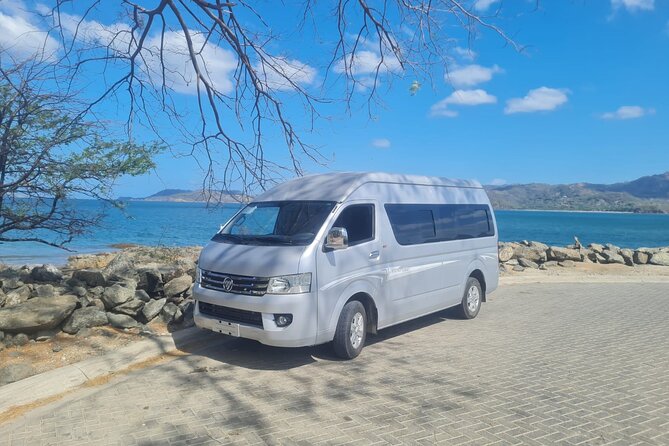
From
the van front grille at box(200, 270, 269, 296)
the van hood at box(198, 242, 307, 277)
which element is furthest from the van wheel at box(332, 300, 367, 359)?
the van front grille at box(200, 270, 269, 296)

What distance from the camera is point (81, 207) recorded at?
312 inches

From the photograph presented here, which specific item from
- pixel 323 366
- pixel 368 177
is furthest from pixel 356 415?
pixel 368 177

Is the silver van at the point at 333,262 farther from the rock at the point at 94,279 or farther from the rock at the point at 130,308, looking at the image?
the rock at the point at 94,279

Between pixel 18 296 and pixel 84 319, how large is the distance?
129 centimetres

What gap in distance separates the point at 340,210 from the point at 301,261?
109 centimetres

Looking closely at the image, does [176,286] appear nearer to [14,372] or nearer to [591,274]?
[14,372]

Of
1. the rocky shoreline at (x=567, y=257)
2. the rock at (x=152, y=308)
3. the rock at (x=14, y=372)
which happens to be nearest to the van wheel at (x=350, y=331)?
the rock at (x=152, y=308)

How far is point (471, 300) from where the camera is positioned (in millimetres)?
9672

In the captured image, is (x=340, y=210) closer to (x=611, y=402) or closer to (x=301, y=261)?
(x=301, y=261)

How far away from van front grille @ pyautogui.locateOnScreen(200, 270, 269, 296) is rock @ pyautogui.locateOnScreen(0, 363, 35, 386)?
218cm

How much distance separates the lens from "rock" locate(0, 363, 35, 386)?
552 centimetres

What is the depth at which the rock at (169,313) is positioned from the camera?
779cm

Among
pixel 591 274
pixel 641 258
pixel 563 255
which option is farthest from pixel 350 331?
pixel 641 258

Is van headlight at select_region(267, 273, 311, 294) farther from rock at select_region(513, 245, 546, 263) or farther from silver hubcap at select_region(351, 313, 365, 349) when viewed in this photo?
rock at select_region(513, 245, 546, 263)
